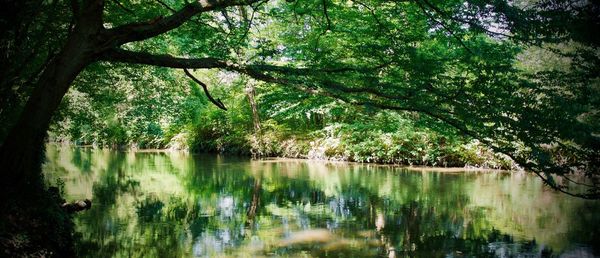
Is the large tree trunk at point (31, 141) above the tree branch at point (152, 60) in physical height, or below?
below

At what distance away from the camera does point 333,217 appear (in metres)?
8.61

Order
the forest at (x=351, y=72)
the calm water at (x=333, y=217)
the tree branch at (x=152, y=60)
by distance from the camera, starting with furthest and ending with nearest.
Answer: the calm water at (x=333, y=217), the tree branch at (x=152, y=60), the forest at (x=351, y=72)

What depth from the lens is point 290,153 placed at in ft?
75.7

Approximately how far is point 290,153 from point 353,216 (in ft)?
47.5

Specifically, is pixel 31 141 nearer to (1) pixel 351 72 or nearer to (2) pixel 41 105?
(2) pixel 41 105

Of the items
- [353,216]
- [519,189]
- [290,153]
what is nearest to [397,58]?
[353,216]

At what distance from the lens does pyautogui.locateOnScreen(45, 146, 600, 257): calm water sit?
648cm

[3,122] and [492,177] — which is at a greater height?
[3,122]

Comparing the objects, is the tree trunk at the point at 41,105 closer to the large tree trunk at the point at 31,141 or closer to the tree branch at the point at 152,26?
the large tree trunk at the point at 31,141

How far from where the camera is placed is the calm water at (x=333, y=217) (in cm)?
648

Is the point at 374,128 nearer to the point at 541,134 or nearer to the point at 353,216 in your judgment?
the point at 353,216

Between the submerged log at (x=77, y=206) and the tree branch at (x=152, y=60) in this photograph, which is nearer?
the tree branch at (x=152, y=60)

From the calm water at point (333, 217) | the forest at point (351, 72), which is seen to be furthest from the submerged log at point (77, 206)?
the forest at point (351, 72)

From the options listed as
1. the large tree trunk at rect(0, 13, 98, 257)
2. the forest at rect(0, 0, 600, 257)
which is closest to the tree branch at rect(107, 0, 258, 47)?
the forest at rect(0, 0, 600, 257)
